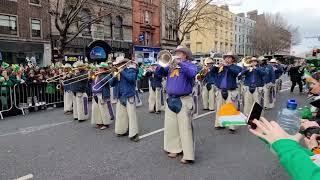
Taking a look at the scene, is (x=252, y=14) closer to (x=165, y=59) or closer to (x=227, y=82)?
(x=227, y=82)

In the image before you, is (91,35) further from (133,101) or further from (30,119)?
(133,101)

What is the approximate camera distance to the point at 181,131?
5902 millimetres

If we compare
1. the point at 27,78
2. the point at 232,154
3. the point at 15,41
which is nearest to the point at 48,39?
the point at 15,41

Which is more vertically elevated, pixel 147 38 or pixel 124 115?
pixel 147 38

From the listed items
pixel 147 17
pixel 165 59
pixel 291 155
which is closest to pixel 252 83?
pixel 165 59

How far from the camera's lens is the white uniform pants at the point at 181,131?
228 inches

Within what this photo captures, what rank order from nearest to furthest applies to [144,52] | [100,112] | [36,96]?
[100,112]
[36,96]
[144,52]

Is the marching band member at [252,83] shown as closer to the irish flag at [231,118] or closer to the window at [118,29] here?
the irish flag at [231,118]

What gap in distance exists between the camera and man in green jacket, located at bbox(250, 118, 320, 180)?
1556 millimetres

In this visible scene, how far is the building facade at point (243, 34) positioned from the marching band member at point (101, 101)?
231 feet

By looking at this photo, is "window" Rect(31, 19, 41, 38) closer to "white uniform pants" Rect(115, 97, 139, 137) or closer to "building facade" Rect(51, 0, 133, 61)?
"building facade" Rect(51, 0, 133, 61)

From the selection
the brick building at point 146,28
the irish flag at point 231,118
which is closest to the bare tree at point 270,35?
the brick building at point 146,28

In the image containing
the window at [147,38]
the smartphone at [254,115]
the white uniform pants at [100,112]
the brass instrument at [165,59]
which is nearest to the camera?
the smartphone at [254,115]

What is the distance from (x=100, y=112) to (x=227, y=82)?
3322 mm
